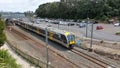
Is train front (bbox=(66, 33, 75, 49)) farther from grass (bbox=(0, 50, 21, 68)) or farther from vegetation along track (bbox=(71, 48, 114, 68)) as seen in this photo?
grass (bbox=(0, 50, 21, 68))

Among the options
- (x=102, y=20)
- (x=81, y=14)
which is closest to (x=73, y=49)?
(x=102, y=20)

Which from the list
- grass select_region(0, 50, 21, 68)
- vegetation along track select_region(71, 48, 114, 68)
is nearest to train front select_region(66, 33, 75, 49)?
vegetation along track select_region(71, 48, 114, 68)

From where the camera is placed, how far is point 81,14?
111 metres

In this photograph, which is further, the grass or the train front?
the train front

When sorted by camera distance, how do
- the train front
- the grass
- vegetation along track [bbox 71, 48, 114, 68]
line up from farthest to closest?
the train front
vegetation along track [bbox 71, 48, 114, 68]
the grass

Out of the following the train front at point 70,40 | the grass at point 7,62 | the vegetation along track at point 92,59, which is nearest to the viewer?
the grass at point 7,62

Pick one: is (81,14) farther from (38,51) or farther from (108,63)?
(108,63)

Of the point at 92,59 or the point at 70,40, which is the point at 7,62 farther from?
the point at 70,40

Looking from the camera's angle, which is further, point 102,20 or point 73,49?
point 102,20

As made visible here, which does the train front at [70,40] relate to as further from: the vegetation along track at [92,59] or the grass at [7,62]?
the grass at [7,62]

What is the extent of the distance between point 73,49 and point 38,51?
5.57m

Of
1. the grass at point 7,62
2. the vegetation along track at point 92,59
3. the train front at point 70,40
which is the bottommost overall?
the vegetation along track at point 92,59

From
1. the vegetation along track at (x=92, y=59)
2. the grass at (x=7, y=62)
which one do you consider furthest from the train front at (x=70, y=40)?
the grass at (x=7, y=62)

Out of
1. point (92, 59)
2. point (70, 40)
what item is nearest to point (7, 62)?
point (92, 59)
